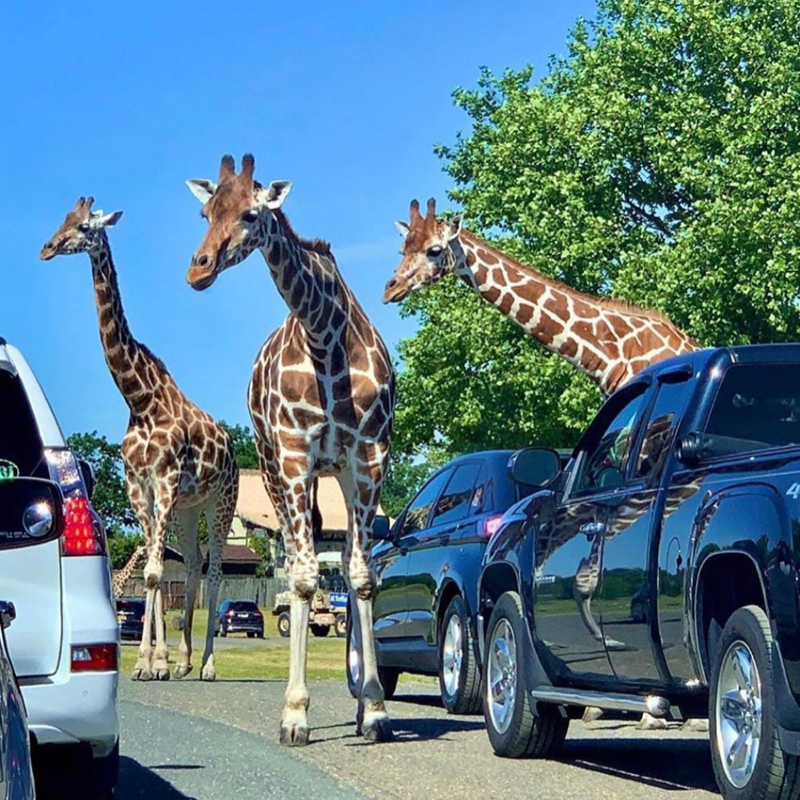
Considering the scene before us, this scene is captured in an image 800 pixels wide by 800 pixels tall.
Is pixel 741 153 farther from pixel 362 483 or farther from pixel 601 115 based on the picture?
pixel 362 483

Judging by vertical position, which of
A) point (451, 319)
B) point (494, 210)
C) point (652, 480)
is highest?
point (494, 210)

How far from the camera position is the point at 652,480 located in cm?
Result: 858

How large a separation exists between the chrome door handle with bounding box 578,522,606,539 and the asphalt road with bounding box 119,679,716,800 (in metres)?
1.20

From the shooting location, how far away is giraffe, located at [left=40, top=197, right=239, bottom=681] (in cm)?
1908

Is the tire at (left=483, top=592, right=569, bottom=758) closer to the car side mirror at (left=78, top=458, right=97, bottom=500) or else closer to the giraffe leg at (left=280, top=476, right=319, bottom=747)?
the giraffe leg at (left=280, top=476, right=319, bottom=747)

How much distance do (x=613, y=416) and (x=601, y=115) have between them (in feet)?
93.9

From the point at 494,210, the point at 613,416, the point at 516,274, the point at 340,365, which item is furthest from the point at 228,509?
the point at 494,210

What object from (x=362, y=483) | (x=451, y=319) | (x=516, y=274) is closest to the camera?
(x=362, y=483)

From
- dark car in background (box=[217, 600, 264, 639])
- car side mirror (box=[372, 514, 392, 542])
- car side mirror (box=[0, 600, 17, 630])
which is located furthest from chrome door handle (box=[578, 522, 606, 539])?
dark car in background (box=[217, 600, 264, 639])

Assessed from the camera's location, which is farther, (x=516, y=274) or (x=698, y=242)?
(x=698, y=242)

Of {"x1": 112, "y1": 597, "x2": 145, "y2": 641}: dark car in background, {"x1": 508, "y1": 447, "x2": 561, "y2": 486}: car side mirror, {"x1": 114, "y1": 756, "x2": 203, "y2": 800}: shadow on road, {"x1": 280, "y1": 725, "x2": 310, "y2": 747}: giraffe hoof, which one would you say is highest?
{"x1": 112, "y1": 597, "x2": 145, "y2": 641}: dark car in background

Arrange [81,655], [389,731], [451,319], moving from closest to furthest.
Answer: [81,655] → [389,731] → [451,319]

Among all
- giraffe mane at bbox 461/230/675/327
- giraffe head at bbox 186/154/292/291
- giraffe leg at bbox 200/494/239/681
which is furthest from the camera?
giraffe leg at bbox 200/494/239/681

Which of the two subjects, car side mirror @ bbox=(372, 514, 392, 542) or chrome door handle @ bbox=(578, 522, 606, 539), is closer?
chrome door handle @ bbox=(578, 522, 606, 539)
